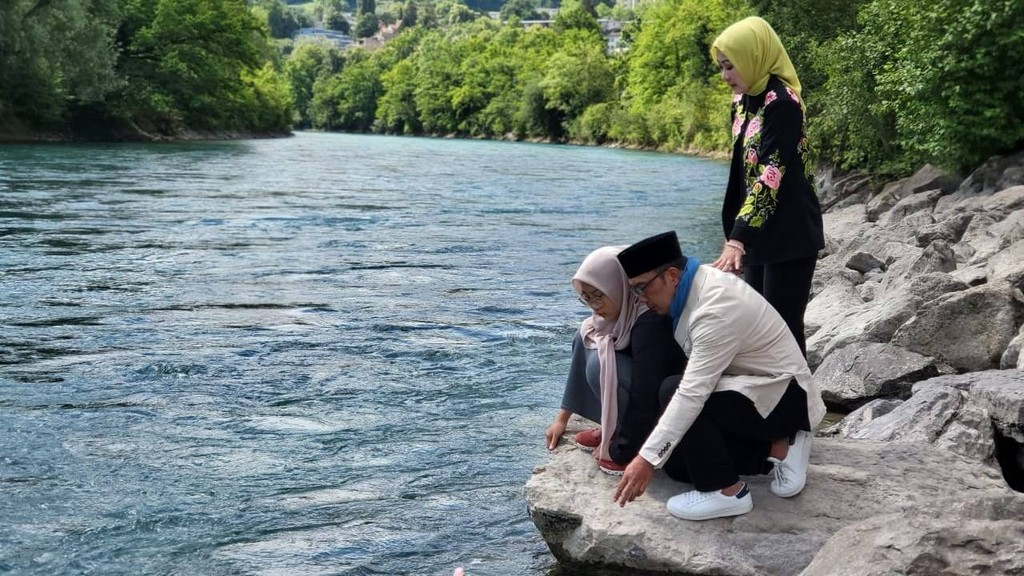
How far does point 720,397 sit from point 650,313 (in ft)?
1.50

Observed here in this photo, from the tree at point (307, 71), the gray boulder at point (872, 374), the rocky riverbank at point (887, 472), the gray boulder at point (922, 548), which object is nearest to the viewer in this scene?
the gray boulder at point (922, 548)

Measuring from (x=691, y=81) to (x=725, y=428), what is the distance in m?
67.9

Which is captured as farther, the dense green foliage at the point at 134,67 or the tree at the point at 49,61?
the dense green foliage at the point at 134,67

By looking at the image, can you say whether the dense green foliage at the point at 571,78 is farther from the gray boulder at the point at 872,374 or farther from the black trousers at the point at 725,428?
the black trousers at the point at 725,428

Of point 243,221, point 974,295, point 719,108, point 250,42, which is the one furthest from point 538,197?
point 250,42

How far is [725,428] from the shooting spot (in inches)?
175

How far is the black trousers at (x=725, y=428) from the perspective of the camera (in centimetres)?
437

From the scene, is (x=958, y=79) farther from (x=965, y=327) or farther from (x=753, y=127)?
(x=753, y=127)

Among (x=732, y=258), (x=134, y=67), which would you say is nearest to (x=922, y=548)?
(x=732, y=258)

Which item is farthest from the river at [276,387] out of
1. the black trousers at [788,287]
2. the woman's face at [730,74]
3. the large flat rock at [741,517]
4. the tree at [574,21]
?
the tree at [574,21]

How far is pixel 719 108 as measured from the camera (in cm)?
5862

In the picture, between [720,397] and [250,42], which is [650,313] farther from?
[250,42]

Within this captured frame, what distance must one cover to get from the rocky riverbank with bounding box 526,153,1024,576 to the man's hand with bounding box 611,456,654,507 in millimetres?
161

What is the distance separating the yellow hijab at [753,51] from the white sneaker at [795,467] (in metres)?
1.70
